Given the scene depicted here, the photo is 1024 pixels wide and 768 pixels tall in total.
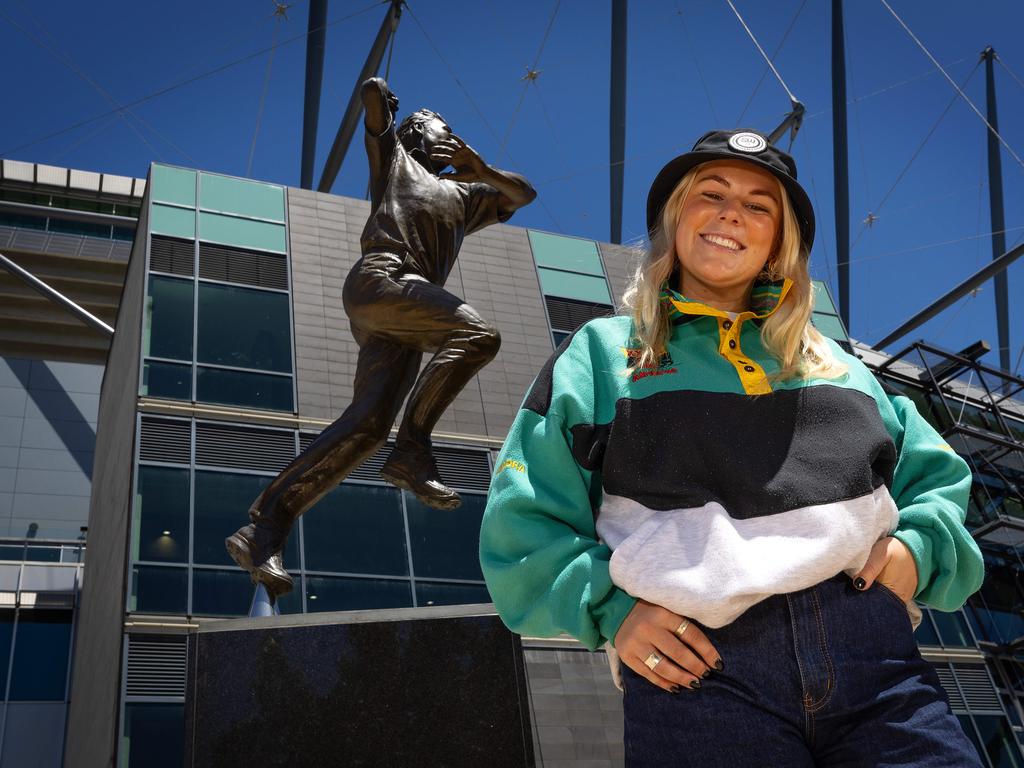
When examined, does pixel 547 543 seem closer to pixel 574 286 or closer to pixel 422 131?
pixel 422 131

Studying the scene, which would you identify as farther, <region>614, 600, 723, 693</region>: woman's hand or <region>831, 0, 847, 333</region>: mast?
<region>831, 0, 847, 333</region>: mast

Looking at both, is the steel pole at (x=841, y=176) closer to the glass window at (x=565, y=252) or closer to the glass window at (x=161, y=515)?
the glass window at (x=565, y=252)

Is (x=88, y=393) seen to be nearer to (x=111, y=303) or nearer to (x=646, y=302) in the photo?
(x=111, y=303)

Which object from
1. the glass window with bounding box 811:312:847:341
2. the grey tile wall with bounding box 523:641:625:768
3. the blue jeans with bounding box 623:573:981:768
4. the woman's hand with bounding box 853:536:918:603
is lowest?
the blue jeans with bounding box 623:573:981:768

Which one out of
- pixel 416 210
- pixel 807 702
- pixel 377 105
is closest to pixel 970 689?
pixel 416 210

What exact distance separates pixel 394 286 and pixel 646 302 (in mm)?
4225

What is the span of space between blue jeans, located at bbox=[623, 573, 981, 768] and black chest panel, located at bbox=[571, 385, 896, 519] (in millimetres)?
206

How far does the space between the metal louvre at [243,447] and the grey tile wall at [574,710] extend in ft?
14.7

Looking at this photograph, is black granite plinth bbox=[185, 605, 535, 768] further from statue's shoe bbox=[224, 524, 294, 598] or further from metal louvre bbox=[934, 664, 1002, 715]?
metal louvre bbox=[934, 664, 1002, 715]

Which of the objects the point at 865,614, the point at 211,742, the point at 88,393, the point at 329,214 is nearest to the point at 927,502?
the point at 865,614

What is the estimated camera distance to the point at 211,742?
4.66m

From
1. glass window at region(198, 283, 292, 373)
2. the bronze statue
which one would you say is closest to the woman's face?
the bronze statue

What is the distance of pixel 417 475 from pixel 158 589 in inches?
336

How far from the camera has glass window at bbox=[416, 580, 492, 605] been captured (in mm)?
14906
